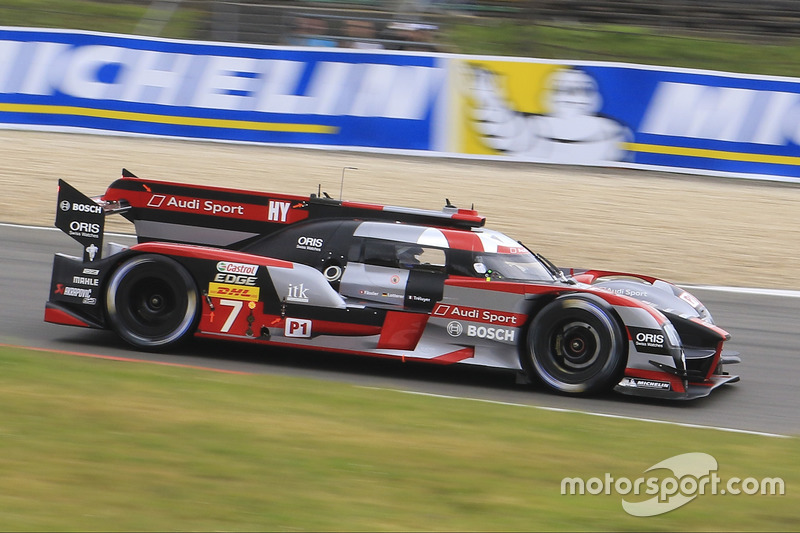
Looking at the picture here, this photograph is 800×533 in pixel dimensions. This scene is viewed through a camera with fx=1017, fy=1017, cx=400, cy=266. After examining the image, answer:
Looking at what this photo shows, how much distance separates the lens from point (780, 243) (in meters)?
13.8

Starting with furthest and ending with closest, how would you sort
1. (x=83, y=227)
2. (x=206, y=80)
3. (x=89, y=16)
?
(x=89, y=16)
(x=206, y=80)
(x=83, y=227)

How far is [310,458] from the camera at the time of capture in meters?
5.54

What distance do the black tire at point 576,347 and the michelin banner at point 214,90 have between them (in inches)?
384

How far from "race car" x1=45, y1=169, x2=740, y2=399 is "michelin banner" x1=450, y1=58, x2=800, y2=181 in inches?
331

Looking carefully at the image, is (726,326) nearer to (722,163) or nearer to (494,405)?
(494,405)

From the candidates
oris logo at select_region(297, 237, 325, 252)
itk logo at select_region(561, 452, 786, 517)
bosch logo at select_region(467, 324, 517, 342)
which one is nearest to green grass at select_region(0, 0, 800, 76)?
oris logo at select_region(297, 237, 325, 252)

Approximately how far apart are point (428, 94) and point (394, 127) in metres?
0.82

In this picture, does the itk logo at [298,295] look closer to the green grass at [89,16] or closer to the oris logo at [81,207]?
the oris logo at [81,207]

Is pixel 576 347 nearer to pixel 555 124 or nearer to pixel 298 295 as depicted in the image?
pixel 298 295

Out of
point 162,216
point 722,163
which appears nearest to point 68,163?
point 162,216

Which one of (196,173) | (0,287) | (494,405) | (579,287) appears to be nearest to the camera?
(494,405)

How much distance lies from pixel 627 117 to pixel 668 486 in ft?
39.4

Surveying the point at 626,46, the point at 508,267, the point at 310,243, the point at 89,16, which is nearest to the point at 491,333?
the point at 508,267

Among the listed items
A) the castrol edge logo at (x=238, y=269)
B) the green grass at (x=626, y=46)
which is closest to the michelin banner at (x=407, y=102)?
the green grass at (x=626, y=46)
